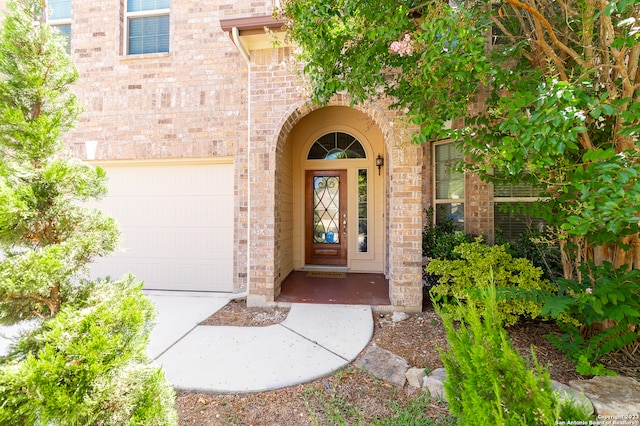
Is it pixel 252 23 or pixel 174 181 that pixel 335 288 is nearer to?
pixel 174 181

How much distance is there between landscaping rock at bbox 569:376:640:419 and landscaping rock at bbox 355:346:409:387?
127cm

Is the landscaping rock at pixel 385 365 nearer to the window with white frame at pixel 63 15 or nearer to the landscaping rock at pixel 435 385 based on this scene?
the landscaping rock at pixel 435 385

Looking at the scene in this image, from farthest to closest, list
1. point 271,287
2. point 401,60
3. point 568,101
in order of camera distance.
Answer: point 271,287
point 401,60
point 568,101

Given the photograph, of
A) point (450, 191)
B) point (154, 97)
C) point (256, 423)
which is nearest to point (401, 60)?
point (450, 191)

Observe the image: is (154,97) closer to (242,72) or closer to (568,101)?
(242,72)

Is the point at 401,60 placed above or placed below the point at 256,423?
above

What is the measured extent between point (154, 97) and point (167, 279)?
3159mm

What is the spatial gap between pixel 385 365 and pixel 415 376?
0.95 ft

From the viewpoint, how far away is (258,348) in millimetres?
3066

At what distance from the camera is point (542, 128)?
1916mm

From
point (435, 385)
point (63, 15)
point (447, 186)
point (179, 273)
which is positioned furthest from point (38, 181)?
point (63, 15)

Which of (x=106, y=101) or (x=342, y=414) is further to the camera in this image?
(x=106, y=101)

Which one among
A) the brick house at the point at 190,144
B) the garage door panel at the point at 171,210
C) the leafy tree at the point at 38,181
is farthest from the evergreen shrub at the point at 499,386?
the garage door panel at the point at 171,210

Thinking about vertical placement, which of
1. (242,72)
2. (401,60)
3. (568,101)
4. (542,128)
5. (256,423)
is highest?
(242,72)
